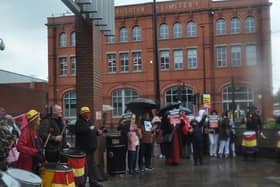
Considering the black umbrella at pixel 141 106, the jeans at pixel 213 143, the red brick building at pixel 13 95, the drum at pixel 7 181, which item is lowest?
the jeans at pixel 213 143

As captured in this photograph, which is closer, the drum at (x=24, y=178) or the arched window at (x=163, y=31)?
the drum at (x=24, y=178)

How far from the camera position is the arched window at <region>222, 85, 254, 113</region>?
44969 millimetres

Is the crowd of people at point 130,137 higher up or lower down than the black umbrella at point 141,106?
lower down

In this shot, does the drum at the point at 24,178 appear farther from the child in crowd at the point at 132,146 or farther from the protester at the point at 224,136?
the protester at the point at 224,136

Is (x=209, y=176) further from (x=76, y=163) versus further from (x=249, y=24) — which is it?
(x=249, y=24)

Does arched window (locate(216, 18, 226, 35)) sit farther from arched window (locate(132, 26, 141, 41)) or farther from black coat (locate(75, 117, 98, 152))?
black coat (locate(75, 117, 98, 152))

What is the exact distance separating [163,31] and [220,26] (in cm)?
684

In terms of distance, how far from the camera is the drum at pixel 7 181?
4.38 metres

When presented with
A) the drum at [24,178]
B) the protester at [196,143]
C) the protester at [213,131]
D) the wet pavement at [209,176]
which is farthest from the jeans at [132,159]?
the drum at [24,178]

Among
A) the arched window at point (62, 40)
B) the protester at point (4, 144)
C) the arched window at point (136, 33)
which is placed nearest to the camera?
the protester at point (4, 144)

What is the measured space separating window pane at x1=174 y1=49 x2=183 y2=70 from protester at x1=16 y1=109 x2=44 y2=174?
146ft

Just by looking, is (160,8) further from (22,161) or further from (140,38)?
(22,161)

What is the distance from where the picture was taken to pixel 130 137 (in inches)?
472

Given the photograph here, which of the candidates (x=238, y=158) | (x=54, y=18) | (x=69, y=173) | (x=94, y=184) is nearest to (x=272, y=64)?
(x=238, y=158)
